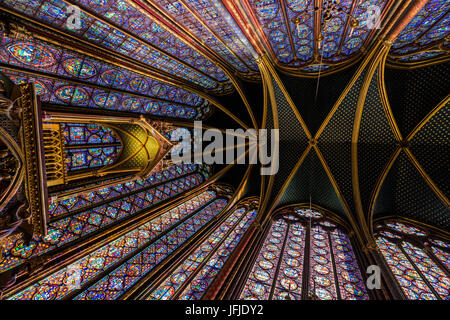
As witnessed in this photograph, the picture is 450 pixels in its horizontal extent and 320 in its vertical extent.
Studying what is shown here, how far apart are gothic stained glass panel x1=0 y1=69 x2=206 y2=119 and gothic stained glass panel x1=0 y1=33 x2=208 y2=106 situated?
26cm

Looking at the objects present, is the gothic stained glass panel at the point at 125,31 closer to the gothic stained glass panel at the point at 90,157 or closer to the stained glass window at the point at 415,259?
the gothic stained glass panel at the point at 90,157

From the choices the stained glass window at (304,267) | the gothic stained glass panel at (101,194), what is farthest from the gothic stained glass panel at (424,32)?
the gothic stained glass panel at (101,194)

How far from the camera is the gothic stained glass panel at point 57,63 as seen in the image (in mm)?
5285

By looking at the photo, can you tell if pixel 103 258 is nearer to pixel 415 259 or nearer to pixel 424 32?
pixel 415 259

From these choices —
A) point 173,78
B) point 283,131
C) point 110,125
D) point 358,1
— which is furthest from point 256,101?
point 110,125

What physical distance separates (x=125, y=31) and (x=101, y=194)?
6.05 m

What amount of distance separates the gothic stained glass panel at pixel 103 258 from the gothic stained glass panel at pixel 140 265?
0.24 metres

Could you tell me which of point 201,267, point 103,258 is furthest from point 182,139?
point 201,267

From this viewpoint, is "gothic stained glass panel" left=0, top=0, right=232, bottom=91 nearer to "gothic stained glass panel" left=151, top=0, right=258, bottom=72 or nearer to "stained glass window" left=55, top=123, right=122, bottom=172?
"gothic stained glass panel" left=151, top=0, right=258, bottom=72

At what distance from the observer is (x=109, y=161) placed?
32.0 feet

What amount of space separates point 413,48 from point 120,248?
41.4ft

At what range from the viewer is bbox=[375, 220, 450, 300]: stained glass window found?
5.49m

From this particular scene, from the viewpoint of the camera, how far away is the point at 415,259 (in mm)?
6832
